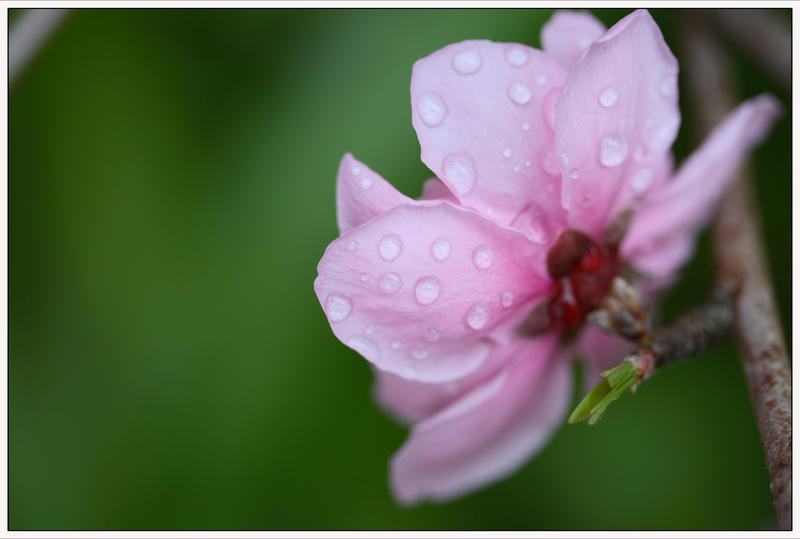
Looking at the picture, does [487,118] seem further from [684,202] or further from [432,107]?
[684,202]

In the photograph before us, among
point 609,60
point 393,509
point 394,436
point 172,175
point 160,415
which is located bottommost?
point 393,509

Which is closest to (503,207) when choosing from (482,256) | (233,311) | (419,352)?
(482,256)

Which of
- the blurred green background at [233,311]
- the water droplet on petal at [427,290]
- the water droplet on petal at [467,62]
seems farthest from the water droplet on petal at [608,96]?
the blurred green background at [233,311]

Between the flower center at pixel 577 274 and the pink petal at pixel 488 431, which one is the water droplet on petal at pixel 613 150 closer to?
the flower center at pixel 577 274

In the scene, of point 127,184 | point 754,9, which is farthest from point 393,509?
point 754,9

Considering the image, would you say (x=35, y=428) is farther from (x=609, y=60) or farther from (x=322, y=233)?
(x=609, y=60)

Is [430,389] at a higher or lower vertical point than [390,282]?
lower
